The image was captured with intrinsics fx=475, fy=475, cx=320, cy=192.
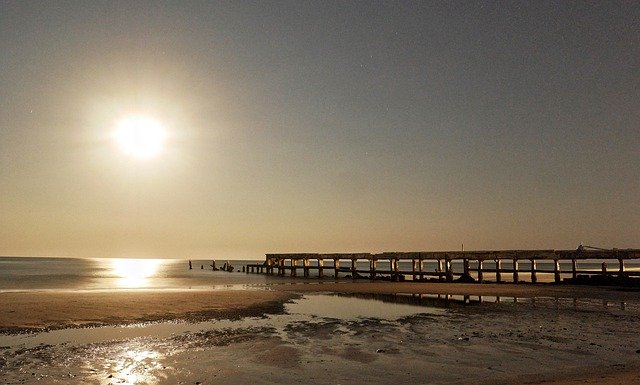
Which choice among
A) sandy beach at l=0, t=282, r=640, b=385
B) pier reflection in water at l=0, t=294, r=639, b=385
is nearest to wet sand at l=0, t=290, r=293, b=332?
sandy beach at l=0, t=282, r=640, b=385

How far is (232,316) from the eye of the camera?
2011 cm

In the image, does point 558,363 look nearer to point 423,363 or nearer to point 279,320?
point 423,363

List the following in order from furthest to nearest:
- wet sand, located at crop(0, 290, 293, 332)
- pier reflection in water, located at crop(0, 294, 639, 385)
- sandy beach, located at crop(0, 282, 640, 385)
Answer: wet sand, located at crop(0, 290, 293, 332), pier reflection in water, located at crop(0, 294, 639, 385), sandy beach, located at crop(0, 282, 640, 385)

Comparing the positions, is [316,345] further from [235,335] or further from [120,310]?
[120,310]

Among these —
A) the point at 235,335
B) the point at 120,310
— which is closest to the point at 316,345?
the point at 235,335

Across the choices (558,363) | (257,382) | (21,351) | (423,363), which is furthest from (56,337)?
(558,363)

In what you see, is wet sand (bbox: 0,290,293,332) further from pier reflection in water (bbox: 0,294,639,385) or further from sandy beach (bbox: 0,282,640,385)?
pier reflection in water (bbox: 0,294,639,385)

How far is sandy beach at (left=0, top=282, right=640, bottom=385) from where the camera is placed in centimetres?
977

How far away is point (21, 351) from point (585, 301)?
87.2ft

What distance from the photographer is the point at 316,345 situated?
13.4 m

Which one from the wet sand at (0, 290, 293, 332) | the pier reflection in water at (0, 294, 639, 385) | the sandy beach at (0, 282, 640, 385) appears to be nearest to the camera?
the sandy beach at (0, 282, 640, 385)

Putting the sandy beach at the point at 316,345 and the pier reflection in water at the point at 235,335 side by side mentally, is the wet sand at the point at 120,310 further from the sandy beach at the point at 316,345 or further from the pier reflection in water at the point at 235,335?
the pier reflection in water at the point at 235,335

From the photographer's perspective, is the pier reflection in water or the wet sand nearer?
the pier reflection in water

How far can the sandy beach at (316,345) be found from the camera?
977cm
